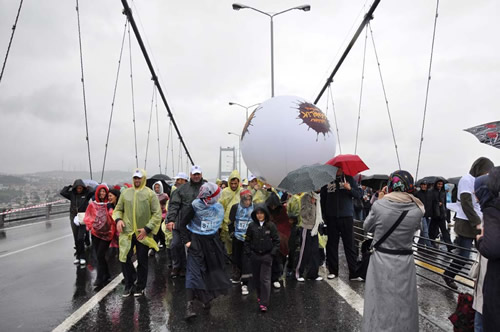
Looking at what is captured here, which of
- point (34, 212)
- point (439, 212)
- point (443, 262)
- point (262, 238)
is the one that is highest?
point (262, 238)

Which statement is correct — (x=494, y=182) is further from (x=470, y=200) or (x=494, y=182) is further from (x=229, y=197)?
(x=229, y=197)

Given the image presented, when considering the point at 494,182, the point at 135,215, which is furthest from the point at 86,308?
the point at 494,182

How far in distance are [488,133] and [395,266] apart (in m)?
1.20

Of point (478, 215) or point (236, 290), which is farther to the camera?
point (236, 290)

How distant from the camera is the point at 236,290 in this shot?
4.78 m

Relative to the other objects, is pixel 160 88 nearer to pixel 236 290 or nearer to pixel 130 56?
pixel 130 56

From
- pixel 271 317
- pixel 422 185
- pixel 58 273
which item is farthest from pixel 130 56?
pixel 271 317

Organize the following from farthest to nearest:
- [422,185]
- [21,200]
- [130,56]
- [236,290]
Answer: [130,56] → [21,200] → [422,185] → [236,290]

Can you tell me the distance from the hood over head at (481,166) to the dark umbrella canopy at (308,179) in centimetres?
155

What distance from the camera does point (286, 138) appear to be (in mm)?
5543

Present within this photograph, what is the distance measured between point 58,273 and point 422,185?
308 inches

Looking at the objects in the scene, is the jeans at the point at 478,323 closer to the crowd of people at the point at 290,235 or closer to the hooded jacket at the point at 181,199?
the crowd of people at the point at 290,235

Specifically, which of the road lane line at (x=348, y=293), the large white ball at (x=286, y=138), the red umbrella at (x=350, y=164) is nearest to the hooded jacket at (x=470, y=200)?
the red umbrella at (x=350, y=164)

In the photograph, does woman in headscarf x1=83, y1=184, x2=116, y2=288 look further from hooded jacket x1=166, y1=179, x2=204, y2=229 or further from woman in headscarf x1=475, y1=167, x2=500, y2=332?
woman in headscarf x1=475, y1=167, x2=500, y2=332
